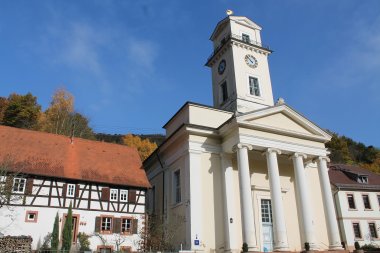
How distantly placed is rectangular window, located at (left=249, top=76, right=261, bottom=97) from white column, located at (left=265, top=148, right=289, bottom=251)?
30.0 ft

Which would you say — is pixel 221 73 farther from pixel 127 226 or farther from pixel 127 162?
pixel 127 226

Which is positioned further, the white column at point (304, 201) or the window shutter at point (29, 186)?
the white column at point (304, 201)

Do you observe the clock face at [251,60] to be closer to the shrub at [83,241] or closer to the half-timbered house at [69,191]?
the half-timbered house at [69,191]

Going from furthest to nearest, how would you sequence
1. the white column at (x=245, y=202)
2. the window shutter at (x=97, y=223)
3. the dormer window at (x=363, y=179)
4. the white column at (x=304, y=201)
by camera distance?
the dormer window at (x=363, y=179)
the window shutter at (x=97, y=223)
the white column at (x=304, y=201)
the white column at (x=245, y=202)

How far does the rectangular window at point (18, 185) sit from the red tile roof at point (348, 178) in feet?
106

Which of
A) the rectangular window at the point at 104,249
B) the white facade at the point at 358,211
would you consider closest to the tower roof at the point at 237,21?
the white facade at the point at 358,211

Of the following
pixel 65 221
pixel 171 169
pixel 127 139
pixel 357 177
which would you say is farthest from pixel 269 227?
pixel 127 139

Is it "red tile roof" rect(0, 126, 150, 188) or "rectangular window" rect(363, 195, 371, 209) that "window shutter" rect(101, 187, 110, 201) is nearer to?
"red tile roof" rect(0, 126, 150, 188)

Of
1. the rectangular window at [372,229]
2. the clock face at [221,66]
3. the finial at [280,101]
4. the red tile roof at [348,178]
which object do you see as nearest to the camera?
the finial at [280,101]

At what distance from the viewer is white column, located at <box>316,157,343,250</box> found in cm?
2444

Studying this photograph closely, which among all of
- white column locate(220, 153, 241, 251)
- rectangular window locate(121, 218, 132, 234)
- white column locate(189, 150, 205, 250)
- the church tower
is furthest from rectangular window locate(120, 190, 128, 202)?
the church tower

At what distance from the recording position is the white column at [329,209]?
2444 cm

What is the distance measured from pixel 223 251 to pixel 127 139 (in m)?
41.3

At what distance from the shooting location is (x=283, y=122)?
2597 centimetres
